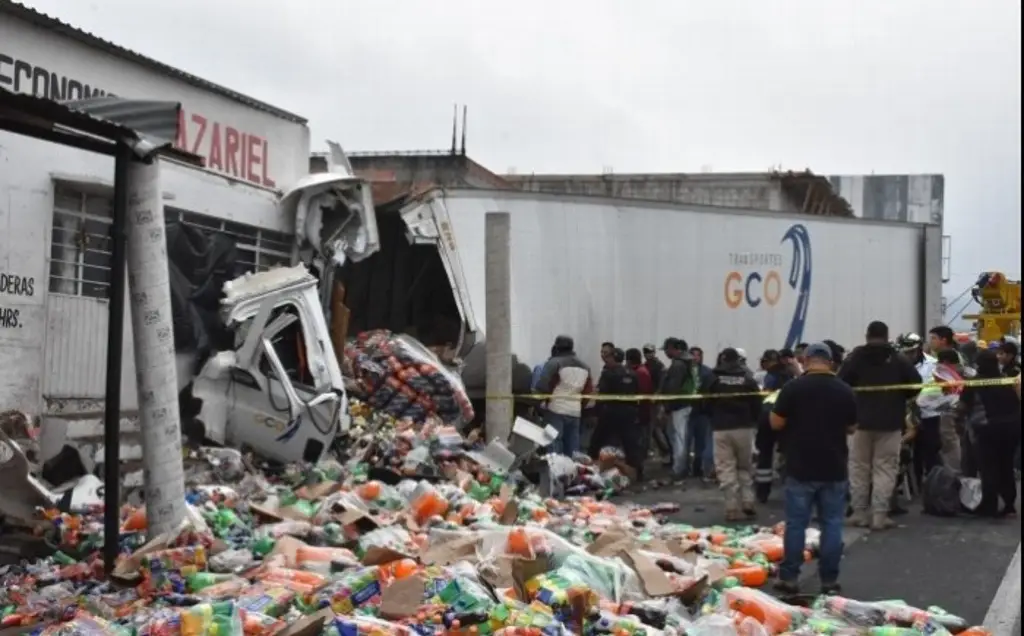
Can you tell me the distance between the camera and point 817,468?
7.57 meters

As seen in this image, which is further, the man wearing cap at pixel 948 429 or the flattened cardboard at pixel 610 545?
the man wearing cap at pixel 948 429

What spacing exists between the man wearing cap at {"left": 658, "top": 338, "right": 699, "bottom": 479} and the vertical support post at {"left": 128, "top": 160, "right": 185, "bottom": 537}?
761 centimetres

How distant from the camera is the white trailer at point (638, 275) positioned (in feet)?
46.2

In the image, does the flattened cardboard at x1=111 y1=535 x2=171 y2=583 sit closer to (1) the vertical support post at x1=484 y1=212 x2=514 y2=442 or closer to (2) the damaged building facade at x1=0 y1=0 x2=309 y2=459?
(2) the damaged building facade at x1=0 y1=0 x2=309 y2=459

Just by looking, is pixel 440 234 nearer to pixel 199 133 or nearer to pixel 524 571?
pixel 199 133

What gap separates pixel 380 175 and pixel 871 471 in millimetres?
19015

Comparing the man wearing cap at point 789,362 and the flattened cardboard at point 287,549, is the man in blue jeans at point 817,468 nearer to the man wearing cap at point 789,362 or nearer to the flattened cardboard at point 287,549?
the flattened cardboard at point 287,549

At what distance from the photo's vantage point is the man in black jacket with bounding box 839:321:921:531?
983cm

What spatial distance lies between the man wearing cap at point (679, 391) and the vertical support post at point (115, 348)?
7.87 metres

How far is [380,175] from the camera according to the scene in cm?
2753

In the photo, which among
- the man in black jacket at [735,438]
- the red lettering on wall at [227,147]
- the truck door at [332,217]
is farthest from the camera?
the truck door at [332,217]

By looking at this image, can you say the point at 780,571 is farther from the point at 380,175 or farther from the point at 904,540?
the point at 380,175

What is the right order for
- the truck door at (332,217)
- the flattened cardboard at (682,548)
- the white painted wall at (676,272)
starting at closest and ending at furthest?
the flattened cardboard at (682,548)
the truck door at (332,217)
the white painted wall at (676,272)

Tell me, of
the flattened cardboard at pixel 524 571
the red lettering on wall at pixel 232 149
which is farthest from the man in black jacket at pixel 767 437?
the red lettering on wall at pixel 232 149
